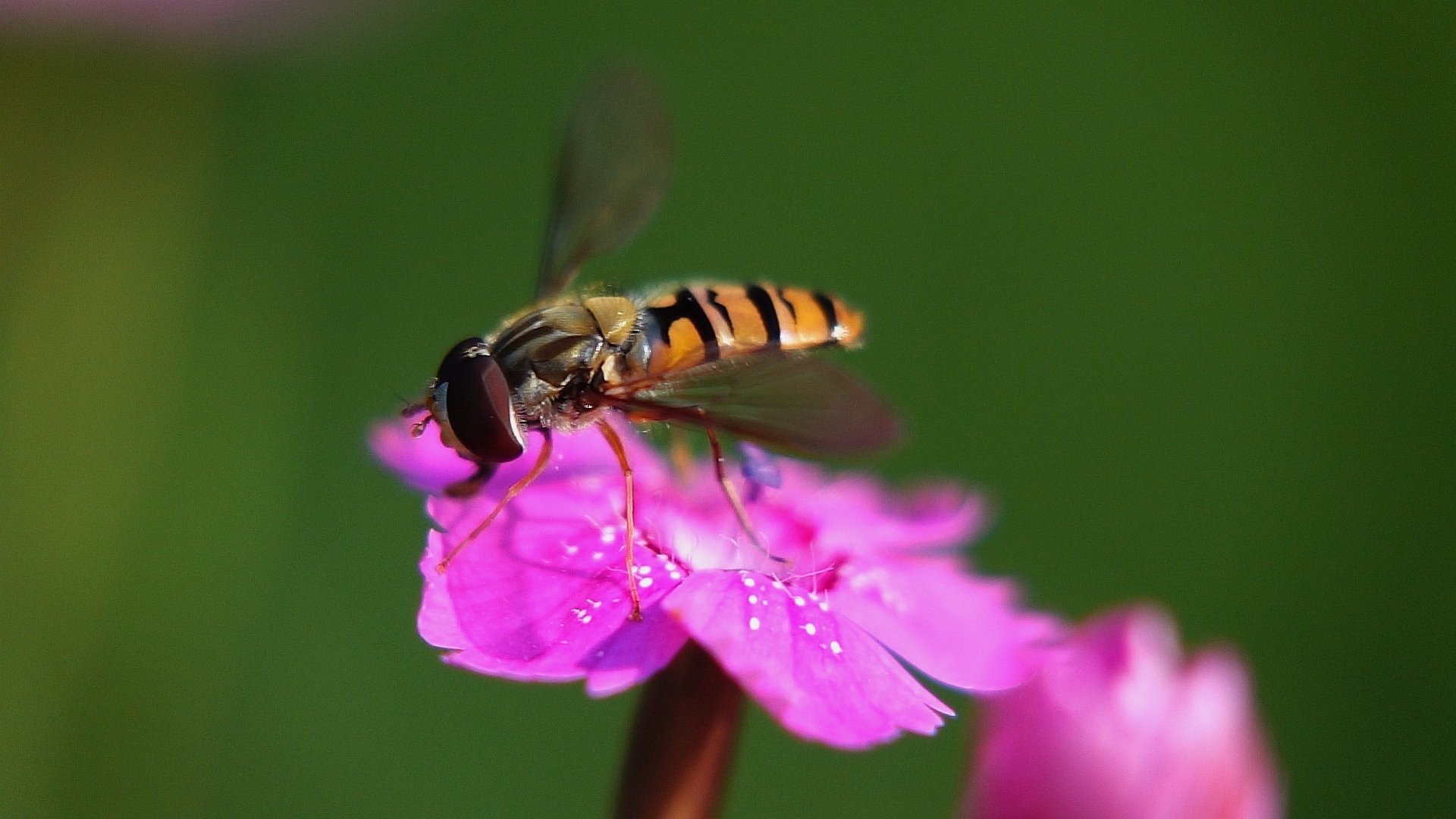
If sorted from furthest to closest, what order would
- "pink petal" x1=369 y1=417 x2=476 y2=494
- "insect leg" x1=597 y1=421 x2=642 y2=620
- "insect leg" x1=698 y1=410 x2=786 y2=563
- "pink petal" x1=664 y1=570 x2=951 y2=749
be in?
"pink petal" x1=369 y1=417 x2=476 y2=494 → "insect leg" x1=698 y1=410 x2=786 y2=563 → "insect leg" x1=597 y1=421 x2=642 y2=620 → "pink petal" x1=664 y1=570 x2=951 y2=749

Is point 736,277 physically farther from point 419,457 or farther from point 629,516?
point 629,516

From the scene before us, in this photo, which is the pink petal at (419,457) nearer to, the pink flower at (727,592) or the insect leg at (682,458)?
the pink flower at (727,592)

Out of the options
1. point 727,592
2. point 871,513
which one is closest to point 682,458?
point 871,513

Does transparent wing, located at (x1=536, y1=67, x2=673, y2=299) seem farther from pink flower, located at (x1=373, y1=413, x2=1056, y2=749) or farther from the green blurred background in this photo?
the green blurred background

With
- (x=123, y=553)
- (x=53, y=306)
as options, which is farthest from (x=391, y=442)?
(x=53, y=306)

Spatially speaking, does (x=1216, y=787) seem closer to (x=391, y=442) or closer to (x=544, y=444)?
(x=544, y=444)

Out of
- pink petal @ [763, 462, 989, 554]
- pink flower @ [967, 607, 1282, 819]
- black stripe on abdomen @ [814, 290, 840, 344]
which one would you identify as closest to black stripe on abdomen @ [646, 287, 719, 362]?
black stripe on abdomen @ [814, 290, 840, 344]

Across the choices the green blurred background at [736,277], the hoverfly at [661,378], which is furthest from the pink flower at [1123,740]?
the green blurred background at [736,277]
